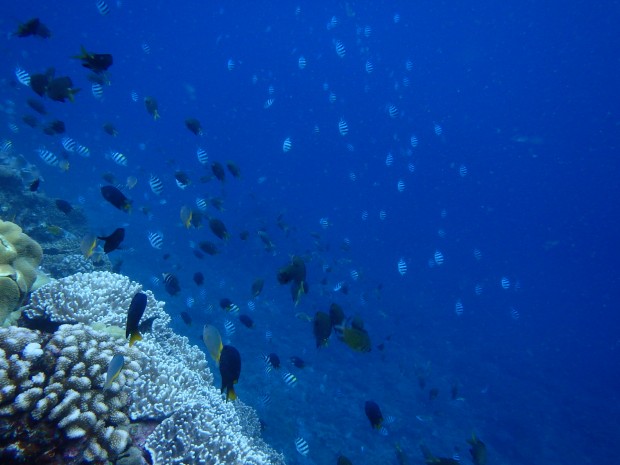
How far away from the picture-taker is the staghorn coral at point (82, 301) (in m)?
5.12

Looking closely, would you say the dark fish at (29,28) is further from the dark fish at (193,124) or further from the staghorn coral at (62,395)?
the staghorn coral at (62,395)

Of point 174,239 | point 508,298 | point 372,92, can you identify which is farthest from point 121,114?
point 508,298

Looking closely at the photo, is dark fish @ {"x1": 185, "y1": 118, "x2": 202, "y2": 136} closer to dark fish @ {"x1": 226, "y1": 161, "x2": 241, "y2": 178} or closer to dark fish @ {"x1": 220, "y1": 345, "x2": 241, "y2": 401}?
dark fish @ {"x1": 226, "y1": 161, "x2": 241, "y2": 178}

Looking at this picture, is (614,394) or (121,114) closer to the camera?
(614,394)

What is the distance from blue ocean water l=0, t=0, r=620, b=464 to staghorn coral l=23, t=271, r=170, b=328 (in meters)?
8.32

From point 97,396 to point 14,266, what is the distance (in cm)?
304

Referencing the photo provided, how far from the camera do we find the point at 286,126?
148500mm

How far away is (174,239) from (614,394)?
133 ft

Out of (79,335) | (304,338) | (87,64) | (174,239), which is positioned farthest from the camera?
(174,239)

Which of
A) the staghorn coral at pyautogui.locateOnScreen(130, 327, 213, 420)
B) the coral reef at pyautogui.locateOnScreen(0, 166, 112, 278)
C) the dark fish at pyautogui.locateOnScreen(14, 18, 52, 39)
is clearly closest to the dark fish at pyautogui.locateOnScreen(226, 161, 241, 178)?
the coral reef at pyautogui.locateOnScreen(0, 166, 112, 278)

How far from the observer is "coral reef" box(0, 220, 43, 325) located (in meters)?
4.77

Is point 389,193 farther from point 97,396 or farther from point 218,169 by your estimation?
point 97,396

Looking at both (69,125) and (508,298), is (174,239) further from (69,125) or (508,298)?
(508,298)

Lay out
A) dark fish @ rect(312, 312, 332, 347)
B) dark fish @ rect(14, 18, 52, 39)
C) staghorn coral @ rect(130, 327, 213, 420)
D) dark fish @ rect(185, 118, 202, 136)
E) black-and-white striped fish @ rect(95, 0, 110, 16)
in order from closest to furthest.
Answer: staghorn coral @ rect(130, 327, 213, 420)
dark fish @ rect(312, 312, 332, 347)
dark fish @ rect(14, 18, 52, 39)
black-and-white striped fish @ rect(95, 0, 110, 16)
dark fish @ rect(185, 118, 202, 136)
